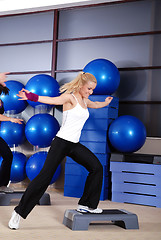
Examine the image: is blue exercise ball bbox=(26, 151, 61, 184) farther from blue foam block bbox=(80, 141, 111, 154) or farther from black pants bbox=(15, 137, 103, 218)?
black pants bbox=(15, 137, 103, 218)

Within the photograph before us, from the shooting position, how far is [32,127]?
4.80 metres

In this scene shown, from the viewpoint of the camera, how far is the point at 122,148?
4.44 meters

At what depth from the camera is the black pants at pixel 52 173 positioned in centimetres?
279

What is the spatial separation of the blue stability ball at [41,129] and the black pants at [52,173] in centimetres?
180

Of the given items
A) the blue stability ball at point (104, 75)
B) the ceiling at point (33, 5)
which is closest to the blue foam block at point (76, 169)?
the blue stability ball at point (104, 75)

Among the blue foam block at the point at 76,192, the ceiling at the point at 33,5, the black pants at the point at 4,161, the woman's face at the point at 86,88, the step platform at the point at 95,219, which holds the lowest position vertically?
the blue foam block at the point at 76,192

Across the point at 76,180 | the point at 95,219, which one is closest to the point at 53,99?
the point at 95,219

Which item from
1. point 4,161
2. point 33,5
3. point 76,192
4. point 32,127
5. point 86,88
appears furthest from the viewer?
point 33,5

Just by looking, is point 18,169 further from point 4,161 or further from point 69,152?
point 69,152

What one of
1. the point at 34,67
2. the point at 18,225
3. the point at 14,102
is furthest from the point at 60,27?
the point at 18,225

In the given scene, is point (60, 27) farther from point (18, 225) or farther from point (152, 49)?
point (18, 225)

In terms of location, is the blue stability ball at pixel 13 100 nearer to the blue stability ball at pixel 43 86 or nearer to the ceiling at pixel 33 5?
the blue stability ball at pixel 43 86

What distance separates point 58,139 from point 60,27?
10.4 feet

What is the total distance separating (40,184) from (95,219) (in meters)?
0.54
